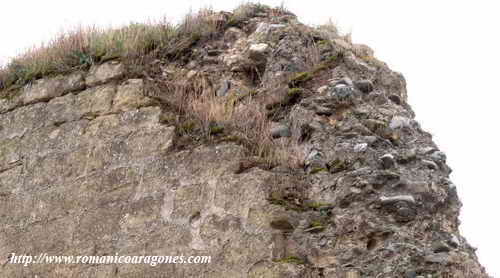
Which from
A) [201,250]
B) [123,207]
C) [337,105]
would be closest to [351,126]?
[337,105]

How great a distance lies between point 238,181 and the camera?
220 inches

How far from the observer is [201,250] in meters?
5.50

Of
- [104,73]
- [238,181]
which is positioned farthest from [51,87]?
[238,181]

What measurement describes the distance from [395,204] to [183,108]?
1.83 m

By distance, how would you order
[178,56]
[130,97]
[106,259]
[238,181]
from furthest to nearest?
1. [178,56]
2. [130,97]
3. [106,259]
4. [238,181]

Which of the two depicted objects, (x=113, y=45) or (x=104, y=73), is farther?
(x=113, y=45)

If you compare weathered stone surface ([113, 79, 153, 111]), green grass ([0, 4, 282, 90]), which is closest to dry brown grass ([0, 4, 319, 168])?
green grass ([0, 4, 282, 90])

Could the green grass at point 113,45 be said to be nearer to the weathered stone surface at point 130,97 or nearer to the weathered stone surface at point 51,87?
the weathered stone surface at point 51,87

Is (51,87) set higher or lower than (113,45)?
lower

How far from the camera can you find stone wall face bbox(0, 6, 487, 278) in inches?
205

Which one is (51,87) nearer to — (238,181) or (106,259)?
(106,259)

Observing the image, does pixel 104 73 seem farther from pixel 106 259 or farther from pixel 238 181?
pixel 238 181

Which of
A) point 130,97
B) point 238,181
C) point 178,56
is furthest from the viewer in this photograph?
point 178,56

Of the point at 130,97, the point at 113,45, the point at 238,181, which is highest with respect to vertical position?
the point at 113,45
